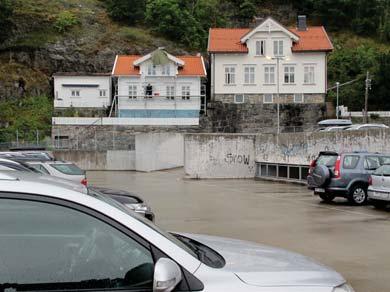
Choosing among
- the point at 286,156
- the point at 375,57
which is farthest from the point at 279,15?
the point at 286,156

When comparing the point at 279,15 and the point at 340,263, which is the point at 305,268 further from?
the point at 279,15

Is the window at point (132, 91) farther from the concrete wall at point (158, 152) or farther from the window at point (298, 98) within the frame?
the concrete wall at point (158, 152)

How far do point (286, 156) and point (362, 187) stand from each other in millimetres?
10969

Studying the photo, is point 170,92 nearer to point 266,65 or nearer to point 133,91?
point 133,91

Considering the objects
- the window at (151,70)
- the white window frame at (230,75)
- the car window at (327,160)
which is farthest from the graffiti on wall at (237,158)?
the window at (151,70)

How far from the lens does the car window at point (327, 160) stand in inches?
777

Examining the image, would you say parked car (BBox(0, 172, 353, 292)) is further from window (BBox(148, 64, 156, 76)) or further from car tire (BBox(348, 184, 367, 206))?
window (BBox(148, 64, 156, 76))

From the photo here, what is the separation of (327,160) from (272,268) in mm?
17257

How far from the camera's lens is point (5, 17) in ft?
277

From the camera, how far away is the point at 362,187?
18.4 m

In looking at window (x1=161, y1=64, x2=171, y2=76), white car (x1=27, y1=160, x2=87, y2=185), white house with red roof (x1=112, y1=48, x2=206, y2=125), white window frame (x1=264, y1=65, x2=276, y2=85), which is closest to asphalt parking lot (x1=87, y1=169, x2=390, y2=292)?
white car (x1=27, y1=160, x2=87, y2=185)

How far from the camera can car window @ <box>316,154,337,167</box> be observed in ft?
64.8


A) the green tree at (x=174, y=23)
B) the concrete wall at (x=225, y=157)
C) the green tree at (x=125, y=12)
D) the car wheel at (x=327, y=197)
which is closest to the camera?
the car wheel at (x=327, y=197)

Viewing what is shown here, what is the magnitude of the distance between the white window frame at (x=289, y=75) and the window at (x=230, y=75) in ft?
18.5
